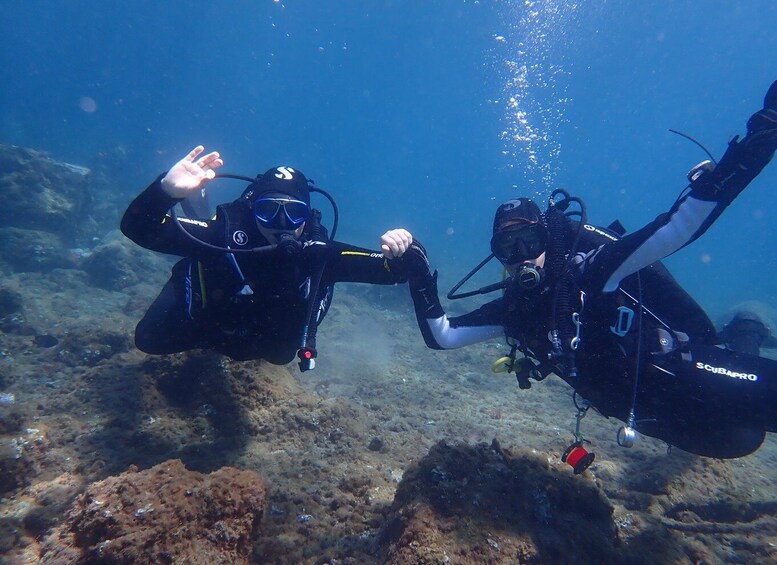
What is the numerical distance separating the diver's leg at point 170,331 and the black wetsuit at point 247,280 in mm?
15

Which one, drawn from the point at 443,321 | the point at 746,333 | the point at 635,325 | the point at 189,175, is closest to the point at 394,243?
the point at 443,321

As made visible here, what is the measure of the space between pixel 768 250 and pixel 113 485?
163789 millimetres

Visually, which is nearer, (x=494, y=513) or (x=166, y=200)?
(x=494, y=513)

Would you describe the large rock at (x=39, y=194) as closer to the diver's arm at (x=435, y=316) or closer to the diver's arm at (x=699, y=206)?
the diver's arm at (x=435, y=316)

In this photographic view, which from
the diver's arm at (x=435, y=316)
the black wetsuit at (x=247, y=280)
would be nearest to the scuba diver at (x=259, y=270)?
the black wetsuit at (x=247, y=280)

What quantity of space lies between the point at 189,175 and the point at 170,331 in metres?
2.04

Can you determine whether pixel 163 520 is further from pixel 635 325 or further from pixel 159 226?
pixel 635 325

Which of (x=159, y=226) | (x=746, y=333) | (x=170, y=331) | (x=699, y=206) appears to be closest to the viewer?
(x=699, y=206)

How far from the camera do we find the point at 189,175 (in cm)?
367

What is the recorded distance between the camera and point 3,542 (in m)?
2.83

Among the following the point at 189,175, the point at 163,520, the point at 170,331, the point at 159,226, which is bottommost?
the point at 163,520

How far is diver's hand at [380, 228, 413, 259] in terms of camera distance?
351 cm

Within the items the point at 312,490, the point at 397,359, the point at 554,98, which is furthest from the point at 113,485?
the point at 554,98

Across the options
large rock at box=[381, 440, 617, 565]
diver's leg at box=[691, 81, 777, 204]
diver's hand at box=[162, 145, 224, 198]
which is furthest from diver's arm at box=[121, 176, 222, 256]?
diver's leg at box=[691, 81, 777, 204]
